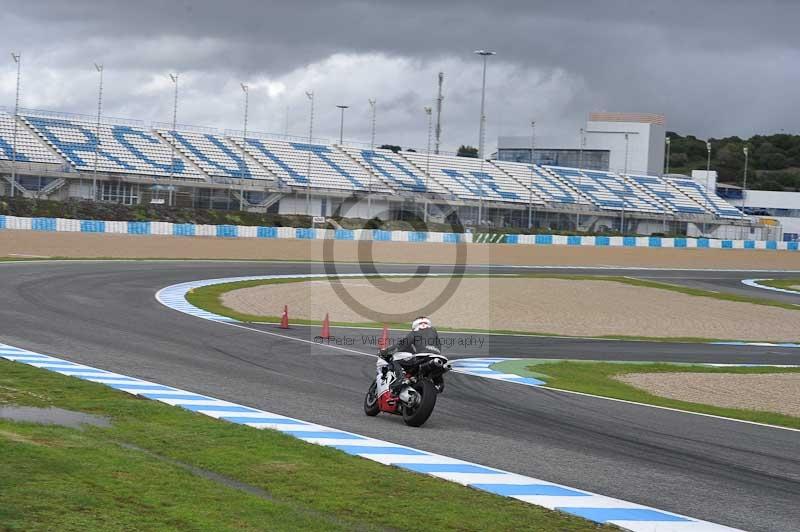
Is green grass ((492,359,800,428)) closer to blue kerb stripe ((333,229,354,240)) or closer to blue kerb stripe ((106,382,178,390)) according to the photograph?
blue kerb stripe ((106,382,178,390))

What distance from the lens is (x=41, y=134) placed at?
77.9 meters

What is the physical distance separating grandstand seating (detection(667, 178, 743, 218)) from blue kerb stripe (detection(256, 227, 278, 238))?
63.6m

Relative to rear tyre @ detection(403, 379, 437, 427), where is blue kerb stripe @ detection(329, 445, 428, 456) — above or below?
below

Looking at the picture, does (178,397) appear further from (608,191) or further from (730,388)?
(608,191)

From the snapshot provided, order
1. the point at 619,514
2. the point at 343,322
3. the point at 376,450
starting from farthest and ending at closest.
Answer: the point at 343,322, the point at 376,450, the point at 619,514

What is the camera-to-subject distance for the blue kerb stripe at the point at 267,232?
65500 millimetres

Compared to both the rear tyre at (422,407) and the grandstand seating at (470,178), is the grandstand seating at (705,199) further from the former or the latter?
the rear tyre at (422,407)

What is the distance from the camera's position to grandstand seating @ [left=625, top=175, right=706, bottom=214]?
114 metres

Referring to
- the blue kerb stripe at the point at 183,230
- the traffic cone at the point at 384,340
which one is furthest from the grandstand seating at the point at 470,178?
the traffic cone at the point at 384,340

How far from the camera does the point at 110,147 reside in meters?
80.1

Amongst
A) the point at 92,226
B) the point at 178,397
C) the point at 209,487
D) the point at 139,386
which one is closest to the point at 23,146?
the point at 92,226

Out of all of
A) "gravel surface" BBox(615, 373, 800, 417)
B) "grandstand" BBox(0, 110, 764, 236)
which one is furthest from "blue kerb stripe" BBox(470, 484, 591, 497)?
"grandstand" BBox(0, 110, 764, 236)

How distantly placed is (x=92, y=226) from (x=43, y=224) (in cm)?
266

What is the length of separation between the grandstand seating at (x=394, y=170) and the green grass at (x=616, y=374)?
67642 mm
